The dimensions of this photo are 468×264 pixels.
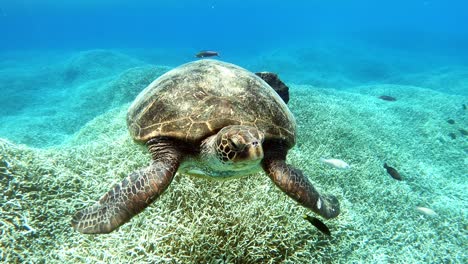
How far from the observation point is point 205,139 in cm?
253

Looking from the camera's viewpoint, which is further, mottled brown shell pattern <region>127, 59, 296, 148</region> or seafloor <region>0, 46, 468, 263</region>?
seafloor <region>0, 46, 468, 263</region>

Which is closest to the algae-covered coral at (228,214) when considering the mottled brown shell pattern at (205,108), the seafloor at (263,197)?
the seafloor at (263,197)

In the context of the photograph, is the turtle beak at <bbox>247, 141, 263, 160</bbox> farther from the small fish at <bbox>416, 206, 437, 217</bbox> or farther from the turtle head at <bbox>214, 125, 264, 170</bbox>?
the small fish at <bbox>416, 206, 437, 217</bbox>

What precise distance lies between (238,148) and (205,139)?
24.5 inches

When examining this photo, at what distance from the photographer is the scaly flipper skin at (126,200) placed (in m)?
2.13

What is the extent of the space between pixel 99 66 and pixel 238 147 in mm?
18901

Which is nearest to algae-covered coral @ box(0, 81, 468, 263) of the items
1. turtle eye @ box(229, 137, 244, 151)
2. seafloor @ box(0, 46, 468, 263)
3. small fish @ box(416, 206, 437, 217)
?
seafloor @ box(0, 46, 468, 263)

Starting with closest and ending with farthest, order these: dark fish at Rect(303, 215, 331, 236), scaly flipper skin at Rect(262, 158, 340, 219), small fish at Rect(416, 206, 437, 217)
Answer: scaly flipper skin at Rect(262, 158, 340, 219), dark fish at Rect(303, 215, 331, 236), small fish at Rect(416, 206, 437, 217)

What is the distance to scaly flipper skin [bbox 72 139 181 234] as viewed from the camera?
83.9 inches

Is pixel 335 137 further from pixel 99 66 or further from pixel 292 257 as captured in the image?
pixel 99 66

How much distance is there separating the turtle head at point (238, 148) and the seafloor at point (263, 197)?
45.5 inches

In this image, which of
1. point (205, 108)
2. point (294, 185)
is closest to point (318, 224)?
point (294, 185)

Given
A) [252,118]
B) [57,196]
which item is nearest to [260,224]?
[252,118]

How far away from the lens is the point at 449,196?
241 inches
